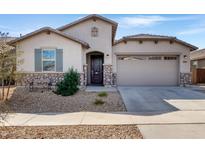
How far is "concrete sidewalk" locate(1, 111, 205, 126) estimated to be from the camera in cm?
827

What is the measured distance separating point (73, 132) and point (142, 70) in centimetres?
1488

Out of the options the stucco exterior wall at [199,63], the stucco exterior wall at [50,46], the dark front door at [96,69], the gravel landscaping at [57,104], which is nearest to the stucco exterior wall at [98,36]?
the dark front door at [96,69]

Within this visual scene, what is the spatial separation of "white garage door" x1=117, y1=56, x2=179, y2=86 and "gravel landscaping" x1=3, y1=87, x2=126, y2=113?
A: 778 cm

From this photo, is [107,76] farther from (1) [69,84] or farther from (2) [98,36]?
(1) [69,84]

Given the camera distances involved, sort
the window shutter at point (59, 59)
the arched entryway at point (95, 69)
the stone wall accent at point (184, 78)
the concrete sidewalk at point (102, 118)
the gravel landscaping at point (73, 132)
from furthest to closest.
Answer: the arched entryway at point (95, 69)
the stone wall accent at point (184, 78)
the window shutter at point (59, 59)
the concrete sidewalk at point (102, 118)
the gravel landscaping at point (73, 132)

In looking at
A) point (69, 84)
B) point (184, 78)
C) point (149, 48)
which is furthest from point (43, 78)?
point (184, 78)

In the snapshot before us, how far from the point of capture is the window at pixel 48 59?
56.6 ft

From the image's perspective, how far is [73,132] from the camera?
712 centimetres

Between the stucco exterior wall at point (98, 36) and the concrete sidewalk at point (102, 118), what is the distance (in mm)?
10426

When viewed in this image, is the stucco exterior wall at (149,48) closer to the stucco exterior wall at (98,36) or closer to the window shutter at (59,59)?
the stucco exterior wall at (98,36)
